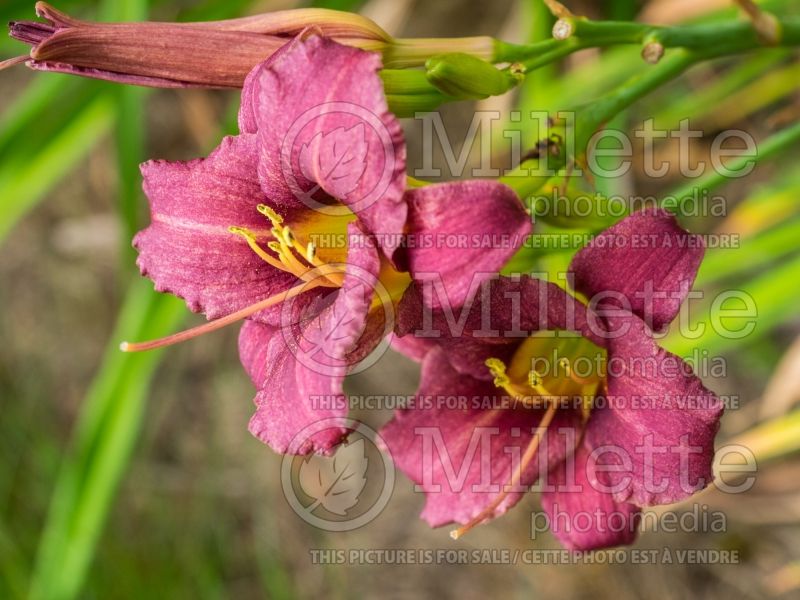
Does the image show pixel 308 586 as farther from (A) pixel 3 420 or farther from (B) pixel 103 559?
(A) pixel 3 420

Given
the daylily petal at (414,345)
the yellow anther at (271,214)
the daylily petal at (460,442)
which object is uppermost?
the yellow anther at (271,214)

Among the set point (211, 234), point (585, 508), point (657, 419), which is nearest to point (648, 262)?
point (657, 419)

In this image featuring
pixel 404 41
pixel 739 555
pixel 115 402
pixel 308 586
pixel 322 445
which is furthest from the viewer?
pixel 308 586

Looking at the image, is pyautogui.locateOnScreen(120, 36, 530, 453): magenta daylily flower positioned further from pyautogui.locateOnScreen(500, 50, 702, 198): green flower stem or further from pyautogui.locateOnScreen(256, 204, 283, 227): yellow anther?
pyautogui.locateOnScreen(500, 50, 702, 198): green flower stem

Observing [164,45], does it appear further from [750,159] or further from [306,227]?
[750,159]

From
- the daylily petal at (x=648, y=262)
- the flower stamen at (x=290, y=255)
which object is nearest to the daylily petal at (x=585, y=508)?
the daylily petal at (x=648, y=262)

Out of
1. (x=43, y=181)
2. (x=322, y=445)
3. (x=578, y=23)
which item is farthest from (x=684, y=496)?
(x=43, y=181)

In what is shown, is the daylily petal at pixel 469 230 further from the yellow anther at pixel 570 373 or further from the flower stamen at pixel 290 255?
the yellow anther at pixel 570 373

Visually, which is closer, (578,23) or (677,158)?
(578,23)
